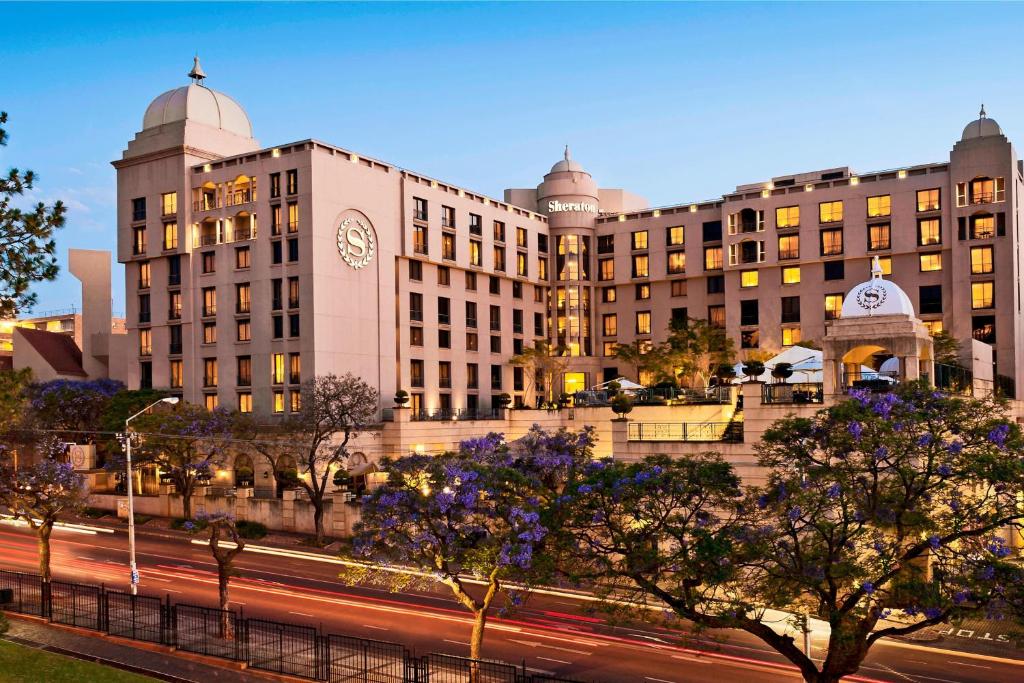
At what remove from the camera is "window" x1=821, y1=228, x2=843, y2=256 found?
266ft

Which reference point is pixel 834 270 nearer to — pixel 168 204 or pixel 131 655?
pixel 168 204

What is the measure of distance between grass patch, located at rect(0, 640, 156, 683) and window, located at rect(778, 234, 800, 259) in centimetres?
7277

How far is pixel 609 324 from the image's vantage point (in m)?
95.9

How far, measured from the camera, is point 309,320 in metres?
66.5

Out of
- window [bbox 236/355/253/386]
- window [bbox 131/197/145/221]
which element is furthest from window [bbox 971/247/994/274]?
window [bbox 131/197/145/221]

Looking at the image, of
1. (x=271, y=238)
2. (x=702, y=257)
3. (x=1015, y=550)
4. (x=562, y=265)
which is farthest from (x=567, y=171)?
(x=1015, y=550)

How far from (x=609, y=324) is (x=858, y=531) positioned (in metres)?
76.2

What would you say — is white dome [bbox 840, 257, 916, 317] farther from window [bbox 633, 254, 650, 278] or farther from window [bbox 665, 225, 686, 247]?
window [bbox 633, 254, 650, 278]

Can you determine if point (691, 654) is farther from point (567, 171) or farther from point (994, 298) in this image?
point (567, 171)

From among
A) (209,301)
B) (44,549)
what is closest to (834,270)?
(209,301)

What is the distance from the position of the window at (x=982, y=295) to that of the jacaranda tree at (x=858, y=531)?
5998 centimetres

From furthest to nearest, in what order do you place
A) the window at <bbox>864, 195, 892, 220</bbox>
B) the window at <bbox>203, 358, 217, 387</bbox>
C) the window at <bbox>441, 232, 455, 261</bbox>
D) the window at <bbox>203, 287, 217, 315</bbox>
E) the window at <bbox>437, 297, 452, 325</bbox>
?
the window at <bbox>437, 297, 452, 325</bbox> → the window at <bbox>441, 232, 455, 261</bbox> → the window at <bbox>864, 195, 892, 220</bbox> → the window at <bbox>203, 287, 217, 315</bbox> → the window at <bbox>203, 358, 217, 387</bbox>

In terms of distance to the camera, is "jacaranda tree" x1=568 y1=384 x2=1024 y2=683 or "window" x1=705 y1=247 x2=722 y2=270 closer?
"jacaranda tree" x1=568 y1=384 x2=1024 y2=683

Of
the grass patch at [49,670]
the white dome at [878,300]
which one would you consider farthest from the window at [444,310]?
the grass patch at [49,670]
